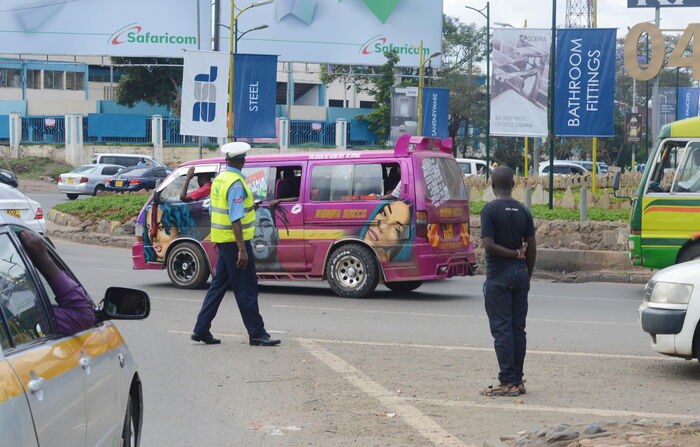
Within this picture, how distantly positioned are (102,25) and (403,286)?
36.9 meters

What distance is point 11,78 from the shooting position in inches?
2832

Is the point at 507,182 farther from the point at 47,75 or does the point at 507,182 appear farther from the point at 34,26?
the point at 47,75

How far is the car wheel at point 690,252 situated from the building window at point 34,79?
206 ft

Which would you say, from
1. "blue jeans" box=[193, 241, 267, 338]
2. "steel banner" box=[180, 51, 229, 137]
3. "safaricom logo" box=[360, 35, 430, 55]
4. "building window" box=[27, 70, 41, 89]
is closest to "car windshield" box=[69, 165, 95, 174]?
"safaricom logo" box=[360, 35, 430, 55]

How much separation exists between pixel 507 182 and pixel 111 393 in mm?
4103

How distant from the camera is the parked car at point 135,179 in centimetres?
4047

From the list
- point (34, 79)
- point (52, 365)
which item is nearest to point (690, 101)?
point (34, 79)

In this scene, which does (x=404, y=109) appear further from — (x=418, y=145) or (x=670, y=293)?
(x=670, y=293)

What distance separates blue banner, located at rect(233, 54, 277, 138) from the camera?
27156 millimetres

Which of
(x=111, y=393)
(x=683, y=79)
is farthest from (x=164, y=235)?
(x=683, y=79)

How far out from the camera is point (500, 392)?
26.4 feet

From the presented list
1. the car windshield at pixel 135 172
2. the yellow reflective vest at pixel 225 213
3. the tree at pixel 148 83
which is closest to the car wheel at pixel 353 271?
the yellow reflective vest at pixel 225 213

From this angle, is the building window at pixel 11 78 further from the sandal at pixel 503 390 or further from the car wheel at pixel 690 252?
the sandal at pixel 503 390

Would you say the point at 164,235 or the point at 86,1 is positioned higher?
the point at 86,1
